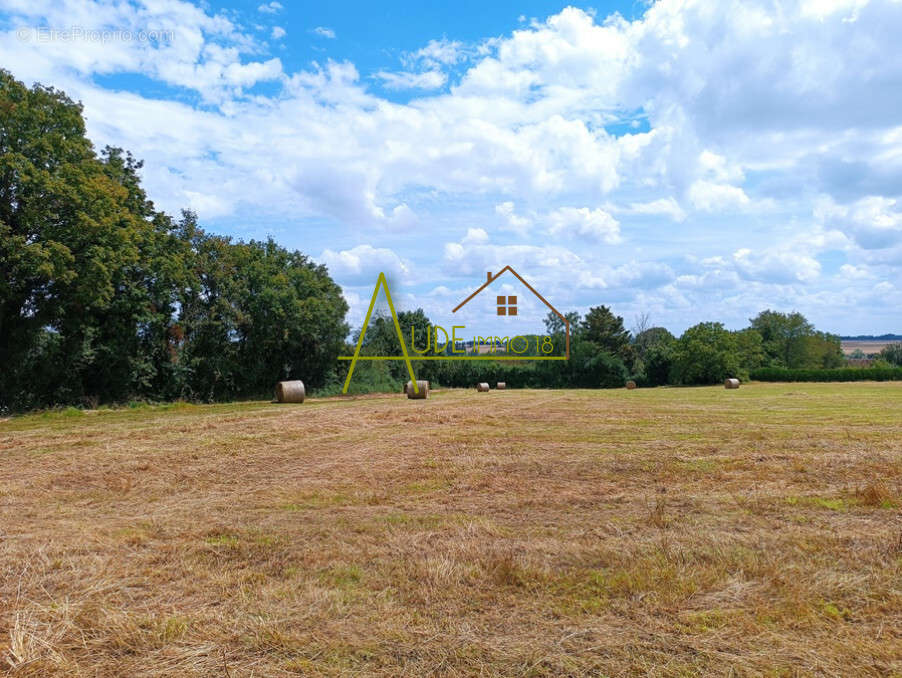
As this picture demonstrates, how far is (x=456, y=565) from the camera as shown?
183 inches

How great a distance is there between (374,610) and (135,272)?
28.7 meters

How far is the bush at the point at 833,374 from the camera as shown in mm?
51531

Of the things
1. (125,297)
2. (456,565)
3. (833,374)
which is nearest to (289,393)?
(125,297)

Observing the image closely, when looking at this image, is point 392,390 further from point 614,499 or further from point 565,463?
point 614,499

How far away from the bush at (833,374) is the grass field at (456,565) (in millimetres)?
47946

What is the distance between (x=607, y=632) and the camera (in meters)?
3.52

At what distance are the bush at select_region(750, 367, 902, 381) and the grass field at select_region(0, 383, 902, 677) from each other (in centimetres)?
4795

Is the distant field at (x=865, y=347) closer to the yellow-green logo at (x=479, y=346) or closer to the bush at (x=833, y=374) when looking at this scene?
the bush at (x=833, y=374)

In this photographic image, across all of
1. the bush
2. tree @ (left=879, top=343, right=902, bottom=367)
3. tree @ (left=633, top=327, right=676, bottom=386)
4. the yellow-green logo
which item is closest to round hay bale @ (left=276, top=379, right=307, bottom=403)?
the yellow-green logo

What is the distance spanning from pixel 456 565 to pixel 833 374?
Result: 58890 mm

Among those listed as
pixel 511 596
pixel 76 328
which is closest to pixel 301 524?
pixel 511 596

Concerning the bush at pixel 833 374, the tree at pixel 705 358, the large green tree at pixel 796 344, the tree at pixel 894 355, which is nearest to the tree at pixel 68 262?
the tree at pixel 705 358

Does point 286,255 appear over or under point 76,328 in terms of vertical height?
over

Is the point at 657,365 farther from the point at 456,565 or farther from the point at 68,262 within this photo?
the point at 456,565
